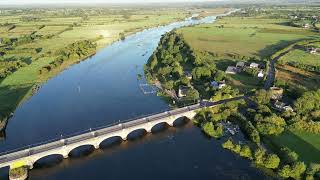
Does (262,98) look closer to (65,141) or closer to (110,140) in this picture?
(110,140)

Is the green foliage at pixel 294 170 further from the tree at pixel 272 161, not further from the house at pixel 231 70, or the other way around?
the house at pixel 231 70

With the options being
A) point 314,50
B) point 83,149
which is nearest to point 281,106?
point 83,149

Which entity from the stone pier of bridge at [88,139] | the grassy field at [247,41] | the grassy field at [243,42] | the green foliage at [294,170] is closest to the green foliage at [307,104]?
the green foliage at [294,170]

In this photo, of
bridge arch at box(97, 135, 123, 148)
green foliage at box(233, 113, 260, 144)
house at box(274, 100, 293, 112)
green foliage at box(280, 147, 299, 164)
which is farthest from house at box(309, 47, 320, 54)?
bridge arch at box(97, 135, 123, 148)

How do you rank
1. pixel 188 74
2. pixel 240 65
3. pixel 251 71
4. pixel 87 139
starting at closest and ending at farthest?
pixel 87 139 → pixel 251 71 → pixel 188 74 → pixel 240 65

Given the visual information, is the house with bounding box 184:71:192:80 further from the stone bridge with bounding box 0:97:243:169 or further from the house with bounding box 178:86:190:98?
the stone bridge with bounding box 0:97:243:169

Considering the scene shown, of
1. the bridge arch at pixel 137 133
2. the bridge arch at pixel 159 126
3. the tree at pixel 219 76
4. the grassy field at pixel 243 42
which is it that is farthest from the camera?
the grassy field at pixel 243 42

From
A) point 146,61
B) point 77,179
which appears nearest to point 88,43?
point 146,61
